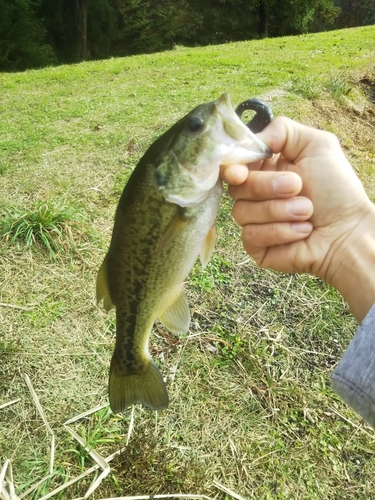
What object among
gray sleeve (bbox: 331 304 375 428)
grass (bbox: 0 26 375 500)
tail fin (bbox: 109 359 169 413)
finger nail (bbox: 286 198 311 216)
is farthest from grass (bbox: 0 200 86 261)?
gray sleeve (bbox: 331 304 375 428)

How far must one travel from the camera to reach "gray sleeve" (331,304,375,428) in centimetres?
160

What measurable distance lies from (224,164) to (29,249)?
2557mm

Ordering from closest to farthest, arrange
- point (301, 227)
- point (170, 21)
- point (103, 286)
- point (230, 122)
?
point (230, 122)
point (103, 286)
point (301, 227)
point (170, 21)

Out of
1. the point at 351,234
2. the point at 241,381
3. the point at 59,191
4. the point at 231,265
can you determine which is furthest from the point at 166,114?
the point at 351,234

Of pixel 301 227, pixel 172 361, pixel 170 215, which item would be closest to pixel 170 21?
pixel 172 361

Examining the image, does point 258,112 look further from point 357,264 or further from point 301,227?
point 357,264

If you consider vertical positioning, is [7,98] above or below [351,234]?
below

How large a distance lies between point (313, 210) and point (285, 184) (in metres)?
0.30

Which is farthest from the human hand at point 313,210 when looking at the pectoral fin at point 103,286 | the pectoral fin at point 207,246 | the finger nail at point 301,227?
the pectoral fin at point 103,286

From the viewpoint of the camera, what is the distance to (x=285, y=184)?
5.91 ft

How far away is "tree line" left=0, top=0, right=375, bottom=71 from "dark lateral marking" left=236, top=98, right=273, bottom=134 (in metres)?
19.9

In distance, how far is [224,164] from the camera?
65.0 inches

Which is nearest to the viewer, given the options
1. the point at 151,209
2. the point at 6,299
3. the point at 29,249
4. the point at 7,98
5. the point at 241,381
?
the point at 151,209

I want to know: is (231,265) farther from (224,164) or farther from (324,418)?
(224,164)
